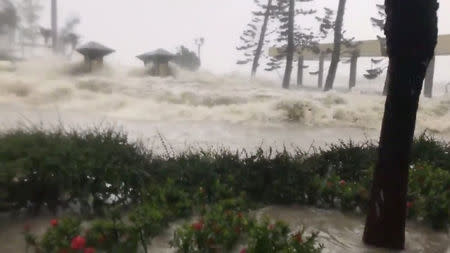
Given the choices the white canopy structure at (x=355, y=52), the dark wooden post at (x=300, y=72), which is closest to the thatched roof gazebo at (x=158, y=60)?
the white canopy structure at (x=355, y=52)

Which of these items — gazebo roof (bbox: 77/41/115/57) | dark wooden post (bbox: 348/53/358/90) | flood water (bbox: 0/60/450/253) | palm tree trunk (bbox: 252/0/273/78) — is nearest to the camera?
flood water (bbox: 0/60/450/253)

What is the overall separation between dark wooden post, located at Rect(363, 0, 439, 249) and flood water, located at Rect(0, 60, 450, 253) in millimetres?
5372

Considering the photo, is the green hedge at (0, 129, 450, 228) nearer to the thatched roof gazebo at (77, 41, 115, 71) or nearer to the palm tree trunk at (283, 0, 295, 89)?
the thatched roof gazebo at (77, 41, 115, 71)

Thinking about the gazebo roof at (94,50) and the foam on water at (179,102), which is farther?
the gazebo roof at (94,50)

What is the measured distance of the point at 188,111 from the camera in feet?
46.4

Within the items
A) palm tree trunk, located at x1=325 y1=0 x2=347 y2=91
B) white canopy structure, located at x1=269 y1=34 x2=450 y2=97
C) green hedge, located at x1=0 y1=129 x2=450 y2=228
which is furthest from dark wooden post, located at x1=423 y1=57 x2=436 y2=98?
green hedge, located at x1=0 y1=129 x2=450 y2=228

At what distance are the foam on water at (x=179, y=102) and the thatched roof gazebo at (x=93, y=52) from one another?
130 cm

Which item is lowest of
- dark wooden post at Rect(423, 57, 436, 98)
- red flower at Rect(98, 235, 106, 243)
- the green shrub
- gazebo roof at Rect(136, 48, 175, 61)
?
red flower at Rect(98, 235, 106, 243)

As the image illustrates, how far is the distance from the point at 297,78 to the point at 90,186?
68.1 ft

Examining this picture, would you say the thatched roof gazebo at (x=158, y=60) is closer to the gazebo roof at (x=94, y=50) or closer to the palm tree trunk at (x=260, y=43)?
the gazebo roof at (x=94, y=50)

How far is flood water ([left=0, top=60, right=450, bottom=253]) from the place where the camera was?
11.3m

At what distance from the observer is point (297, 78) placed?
24391mm

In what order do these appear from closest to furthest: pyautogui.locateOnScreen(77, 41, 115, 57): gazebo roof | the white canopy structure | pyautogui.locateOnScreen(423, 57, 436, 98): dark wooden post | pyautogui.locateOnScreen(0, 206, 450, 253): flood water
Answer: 1. pyautogui.locateOnScreen(0, 206, 450, 253): flood water
2. pyautogui.locateOnScreen(77, 41, 115, 57): gazebo roof
3. the white canopy structure
4. pyautogui.locateOnScreen(423, 57, 436, 98): dark wooden post

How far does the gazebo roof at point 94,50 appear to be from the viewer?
1878 cm
